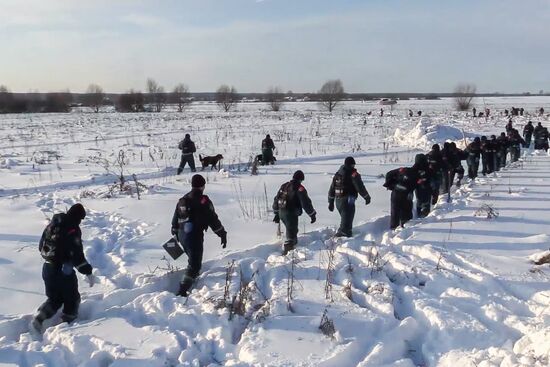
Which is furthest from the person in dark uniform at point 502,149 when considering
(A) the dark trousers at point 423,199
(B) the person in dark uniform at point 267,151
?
(A) the dark trousers at point 423,199

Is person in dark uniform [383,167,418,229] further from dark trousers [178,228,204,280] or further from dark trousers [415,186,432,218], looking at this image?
dark trousers [178,228,204,280]

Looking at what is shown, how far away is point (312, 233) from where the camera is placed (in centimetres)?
884

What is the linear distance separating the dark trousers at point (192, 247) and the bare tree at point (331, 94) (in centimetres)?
5846

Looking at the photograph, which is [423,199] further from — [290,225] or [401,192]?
[290,225]

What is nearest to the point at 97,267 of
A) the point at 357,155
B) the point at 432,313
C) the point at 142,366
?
the point at 142,366

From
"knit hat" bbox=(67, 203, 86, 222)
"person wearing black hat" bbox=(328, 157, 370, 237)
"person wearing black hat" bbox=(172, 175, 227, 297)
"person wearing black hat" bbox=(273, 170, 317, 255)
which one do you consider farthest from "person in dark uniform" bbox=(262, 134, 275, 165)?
"knit hat" bbox=(67, 203, 86, 222)

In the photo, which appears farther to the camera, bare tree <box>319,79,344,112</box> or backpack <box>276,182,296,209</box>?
bare tree <box>319,79,344,112</box>

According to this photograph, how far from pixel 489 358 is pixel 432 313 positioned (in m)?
0.98

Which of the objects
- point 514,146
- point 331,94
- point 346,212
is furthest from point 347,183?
point 331,94

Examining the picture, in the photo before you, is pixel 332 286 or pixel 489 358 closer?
pixel 489 358

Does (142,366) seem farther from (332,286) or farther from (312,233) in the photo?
(312,233)

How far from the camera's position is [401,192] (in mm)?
9141

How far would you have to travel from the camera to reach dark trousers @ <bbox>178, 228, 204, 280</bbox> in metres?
6.61

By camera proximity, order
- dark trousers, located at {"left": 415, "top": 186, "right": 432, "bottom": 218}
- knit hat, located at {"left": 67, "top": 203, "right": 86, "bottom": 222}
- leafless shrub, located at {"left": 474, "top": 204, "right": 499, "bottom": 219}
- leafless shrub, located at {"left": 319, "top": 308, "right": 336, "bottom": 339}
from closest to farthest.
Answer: leafless shrub, located at {"left": 319, "top": 308, "right": 336, "bottom": 339}, knit hat, located at {"left": 67, "top": 203, "right": 86, "bottom": 222}, leafless shrub, located at {"left": 474, "top": 204, "right": 499, "bottom": 219}, dark trousers, located at {"left": 415, "top": 186, "right": 432, "bottom": 218}
